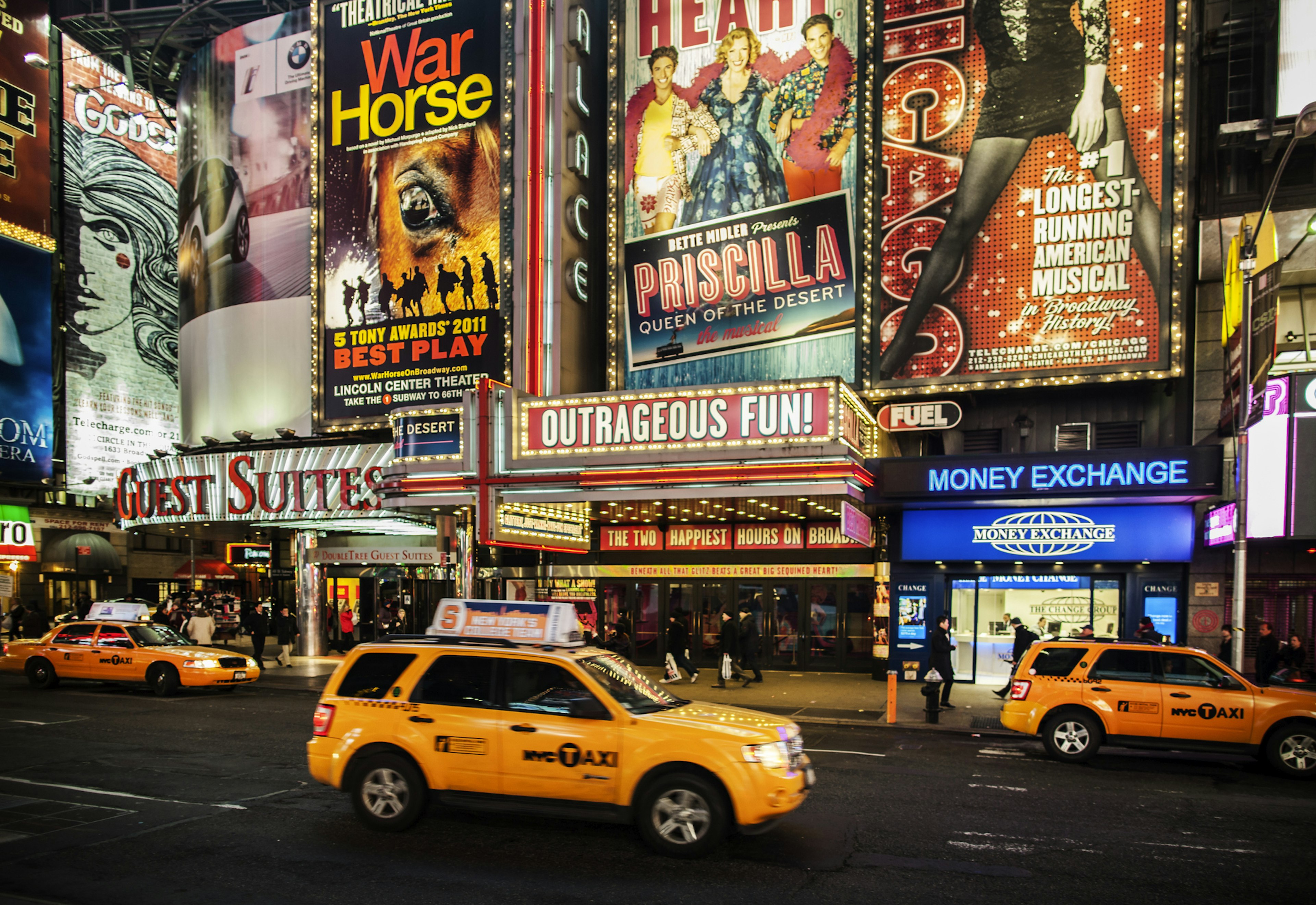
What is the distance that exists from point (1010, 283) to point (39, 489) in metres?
Answer: 39.9

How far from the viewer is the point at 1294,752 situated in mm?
12672

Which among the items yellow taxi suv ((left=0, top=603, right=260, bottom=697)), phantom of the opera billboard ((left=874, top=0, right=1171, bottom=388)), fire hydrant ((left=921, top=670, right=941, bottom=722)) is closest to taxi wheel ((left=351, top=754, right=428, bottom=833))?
fire hydrant ((left=921, top=670, right=941, bottom=722))

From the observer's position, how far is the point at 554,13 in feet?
88.2

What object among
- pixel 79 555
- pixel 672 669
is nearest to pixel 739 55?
pixel 672 669

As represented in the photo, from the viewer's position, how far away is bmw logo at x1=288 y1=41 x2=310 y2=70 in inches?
1247

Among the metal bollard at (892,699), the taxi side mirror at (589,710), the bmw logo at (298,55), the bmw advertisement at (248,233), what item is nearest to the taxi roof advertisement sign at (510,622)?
the taxi side mirror at (589,710)

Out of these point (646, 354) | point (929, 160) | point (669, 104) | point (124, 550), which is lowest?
point (124, 550)

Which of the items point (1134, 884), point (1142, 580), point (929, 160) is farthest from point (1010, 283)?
point (1134, 884)

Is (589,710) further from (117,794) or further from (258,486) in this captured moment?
(258,486)

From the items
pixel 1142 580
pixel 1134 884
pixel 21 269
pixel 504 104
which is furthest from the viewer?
pixel 21 269

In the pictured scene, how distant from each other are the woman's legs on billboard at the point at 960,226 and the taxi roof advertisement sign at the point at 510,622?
14.9 meters

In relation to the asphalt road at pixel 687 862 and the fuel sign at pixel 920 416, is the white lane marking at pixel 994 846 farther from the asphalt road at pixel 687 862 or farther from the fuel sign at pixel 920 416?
the fuel sign at pixel 920 416

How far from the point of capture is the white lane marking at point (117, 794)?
407 inches

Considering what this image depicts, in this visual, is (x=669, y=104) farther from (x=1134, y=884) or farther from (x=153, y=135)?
(x=153, y=135)
